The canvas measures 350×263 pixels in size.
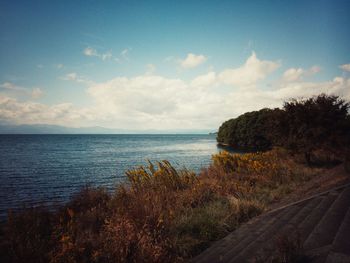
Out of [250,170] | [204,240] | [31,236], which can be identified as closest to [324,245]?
[204,240]

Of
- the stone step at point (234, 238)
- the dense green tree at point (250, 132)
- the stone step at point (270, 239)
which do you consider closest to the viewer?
the stone step at point (270, 239)

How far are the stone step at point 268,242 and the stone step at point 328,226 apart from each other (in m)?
0.28

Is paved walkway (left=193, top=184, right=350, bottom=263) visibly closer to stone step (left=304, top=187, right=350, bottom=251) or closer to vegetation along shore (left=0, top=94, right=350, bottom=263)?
stone step (left=304, top=187, right=350, bottom=251)

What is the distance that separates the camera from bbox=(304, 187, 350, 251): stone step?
3.54 metres

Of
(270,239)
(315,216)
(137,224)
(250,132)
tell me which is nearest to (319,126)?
(315,216)

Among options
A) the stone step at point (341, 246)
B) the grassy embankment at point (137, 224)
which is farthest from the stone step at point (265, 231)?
the stone step at point (341, 246)

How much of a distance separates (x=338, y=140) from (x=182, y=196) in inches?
497

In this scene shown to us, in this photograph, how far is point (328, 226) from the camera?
161 inches

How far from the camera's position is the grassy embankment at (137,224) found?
359 centimetres

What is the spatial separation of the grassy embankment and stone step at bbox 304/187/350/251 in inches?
75.2

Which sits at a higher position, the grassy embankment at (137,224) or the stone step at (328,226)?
the stone step at (328,226)

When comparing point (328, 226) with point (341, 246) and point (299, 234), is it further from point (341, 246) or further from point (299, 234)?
point (299, 234)

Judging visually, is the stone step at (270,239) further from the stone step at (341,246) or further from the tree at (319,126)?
the tree at (319,126)

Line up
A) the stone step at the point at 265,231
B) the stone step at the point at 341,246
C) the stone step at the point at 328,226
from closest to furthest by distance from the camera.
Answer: the stone step at the point at 341,246
the stone step at the point at 328,226
the stone step at the point at 265,231
